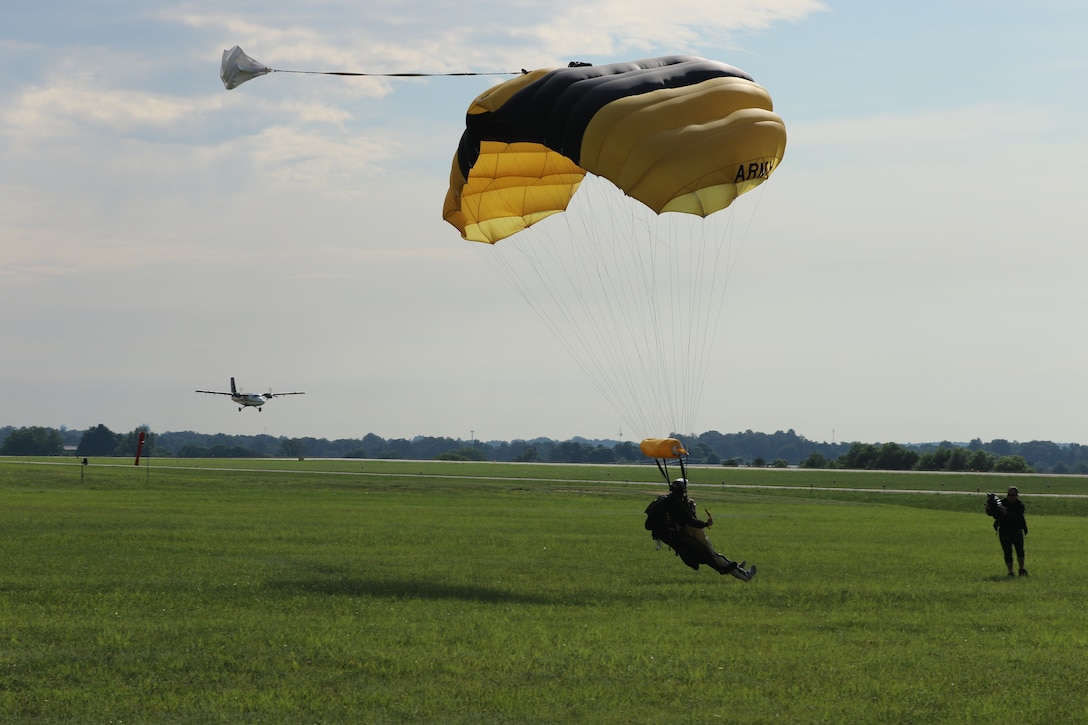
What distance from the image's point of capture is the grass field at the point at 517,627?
1084 centimetres

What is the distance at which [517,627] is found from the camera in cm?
1488

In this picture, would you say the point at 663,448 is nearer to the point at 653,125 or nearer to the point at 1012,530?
the point at 653,125

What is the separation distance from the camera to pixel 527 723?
33.3ft

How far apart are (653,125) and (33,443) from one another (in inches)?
7791

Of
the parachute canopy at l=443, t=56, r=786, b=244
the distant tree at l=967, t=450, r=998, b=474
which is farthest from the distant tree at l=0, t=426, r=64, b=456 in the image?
the parachute canopy at l=443, t=56, r=786, b=244

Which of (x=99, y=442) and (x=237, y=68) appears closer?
(x=237, y=68)

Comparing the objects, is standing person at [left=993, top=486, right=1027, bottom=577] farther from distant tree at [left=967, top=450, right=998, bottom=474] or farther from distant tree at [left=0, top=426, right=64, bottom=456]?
distant tree at [left=0, top=426, right=64, bottom=456]

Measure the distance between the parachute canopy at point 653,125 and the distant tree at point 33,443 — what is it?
7490 inches

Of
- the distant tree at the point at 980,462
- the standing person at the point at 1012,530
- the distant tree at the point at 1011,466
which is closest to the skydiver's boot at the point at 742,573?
the standing person at the point at 1012,530

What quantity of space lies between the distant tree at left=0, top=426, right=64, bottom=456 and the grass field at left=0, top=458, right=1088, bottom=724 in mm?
175768

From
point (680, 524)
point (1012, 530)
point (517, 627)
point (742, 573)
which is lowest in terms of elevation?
point (517, 627)

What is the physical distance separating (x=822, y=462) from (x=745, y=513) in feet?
296

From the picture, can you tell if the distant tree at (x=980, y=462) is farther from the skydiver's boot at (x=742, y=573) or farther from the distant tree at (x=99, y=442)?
the distant tree at (x=99, y=442)

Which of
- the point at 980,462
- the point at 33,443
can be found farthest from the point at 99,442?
the point at 980,462
